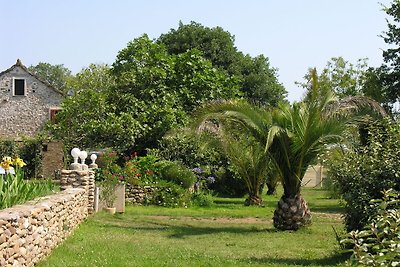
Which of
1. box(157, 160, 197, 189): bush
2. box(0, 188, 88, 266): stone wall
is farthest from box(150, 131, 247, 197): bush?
box(0, 188, 88, 266): stone wall

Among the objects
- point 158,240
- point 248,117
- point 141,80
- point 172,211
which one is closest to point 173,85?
point 141,80

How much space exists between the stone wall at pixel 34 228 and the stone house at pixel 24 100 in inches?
1195

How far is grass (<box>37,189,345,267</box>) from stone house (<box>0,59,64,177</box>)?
23.6m

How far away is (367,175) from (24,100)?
3565cm

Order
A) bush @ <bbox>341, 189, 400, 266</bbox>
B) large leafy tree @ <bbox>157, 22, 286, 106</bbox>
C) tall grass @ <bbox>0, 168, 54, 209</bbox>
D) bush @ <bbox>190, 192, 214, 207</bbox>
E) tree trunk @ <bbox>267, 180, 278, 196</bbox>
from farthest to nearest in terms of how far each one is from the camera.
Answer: large leafy tree @ <bbox>157, 22, 286, 106</bbox> < tree trunk @ <bbox>267, 180, 278, 196</bbox> < bush @ <bbox>190, 192, 214, 207</bbox> < tall grass @ <bbox>0, 168, 54, 209</bbox> < bush @ <bbox>341, 189, 400, 266</bbox>

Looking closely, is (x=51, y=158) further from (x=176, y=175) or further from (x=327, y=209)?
(x=327, y=209)

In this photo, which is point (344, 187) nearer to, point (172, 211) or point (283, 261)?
point (283, 261)

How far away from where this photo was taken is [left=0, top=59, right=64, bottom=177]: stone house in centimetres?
4372

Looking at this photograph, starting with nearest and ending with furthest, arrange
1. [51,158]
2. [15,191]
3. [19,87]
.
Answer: [15,191], [51,158], [19,87]

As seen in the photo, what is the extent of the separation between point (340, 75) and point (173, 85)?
18.0m

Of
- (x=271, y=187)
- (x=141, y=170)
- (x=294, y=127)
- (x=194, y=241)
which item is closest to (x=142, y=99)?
(x=141, y=170)

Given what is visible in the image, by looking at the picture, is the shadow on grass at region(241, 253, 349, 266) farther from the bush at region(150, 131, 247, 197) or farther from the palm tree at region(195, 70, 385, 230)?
the bush at region(150, 131, 247, 197)

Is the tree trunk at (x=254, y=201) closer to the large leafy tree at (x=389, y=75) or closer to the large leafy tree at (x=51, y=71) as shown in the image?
the large leafy tree at (x=389, y=75)

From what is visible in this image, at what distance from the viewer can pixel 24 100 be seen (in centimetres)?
4406
